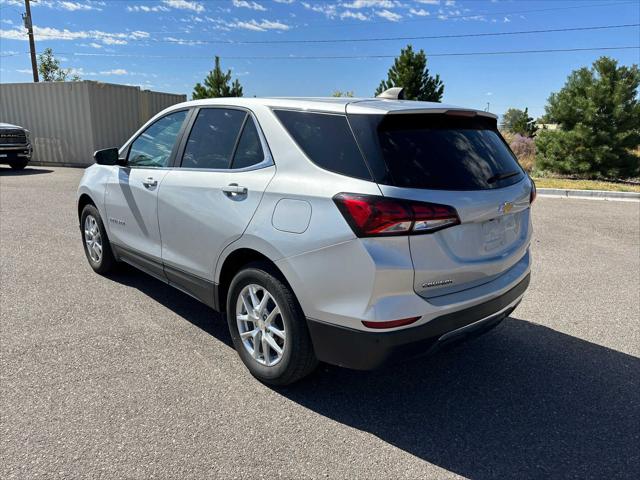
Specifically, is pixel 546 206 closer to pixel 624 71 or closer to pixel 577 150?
pixel 577 150

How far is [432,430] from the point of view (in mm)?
2609

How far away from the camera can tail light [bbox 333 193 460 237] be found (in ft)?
7.43

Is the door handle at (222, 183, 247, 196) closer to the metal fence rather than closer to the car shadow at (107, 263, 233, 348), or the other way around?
the car shadow at (107, 263, 233, 348)

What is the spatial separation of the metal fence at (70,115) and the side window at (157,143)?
51.4ft

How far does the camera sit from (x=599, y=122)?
1461cm

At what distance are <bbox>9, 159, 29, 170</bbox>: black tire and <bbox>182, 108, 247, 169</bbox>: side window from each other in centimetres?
1527

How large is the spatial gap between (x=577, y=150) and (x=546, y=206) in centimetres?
674

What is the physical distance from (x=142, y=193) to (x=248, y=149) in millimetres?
1325

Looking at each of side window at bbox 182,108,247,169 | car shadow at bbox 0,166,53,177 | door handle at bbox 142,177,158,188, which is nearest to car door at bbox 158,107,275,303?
side window at bbox 182,108,247,169

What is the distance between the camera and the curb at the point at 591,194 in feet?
36.4

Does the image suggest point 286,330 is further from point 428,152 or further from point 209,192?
point 428,152

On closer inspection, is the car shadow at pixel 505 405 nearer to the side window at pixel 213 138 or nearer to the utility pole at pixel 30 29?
the side window at pixel 213 138

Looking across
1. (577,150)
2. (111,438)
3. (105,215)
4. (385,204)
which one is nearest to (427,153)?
(385,204)

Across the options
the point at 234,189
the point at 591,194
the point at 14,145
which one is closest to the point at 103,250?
the point at 234,189
